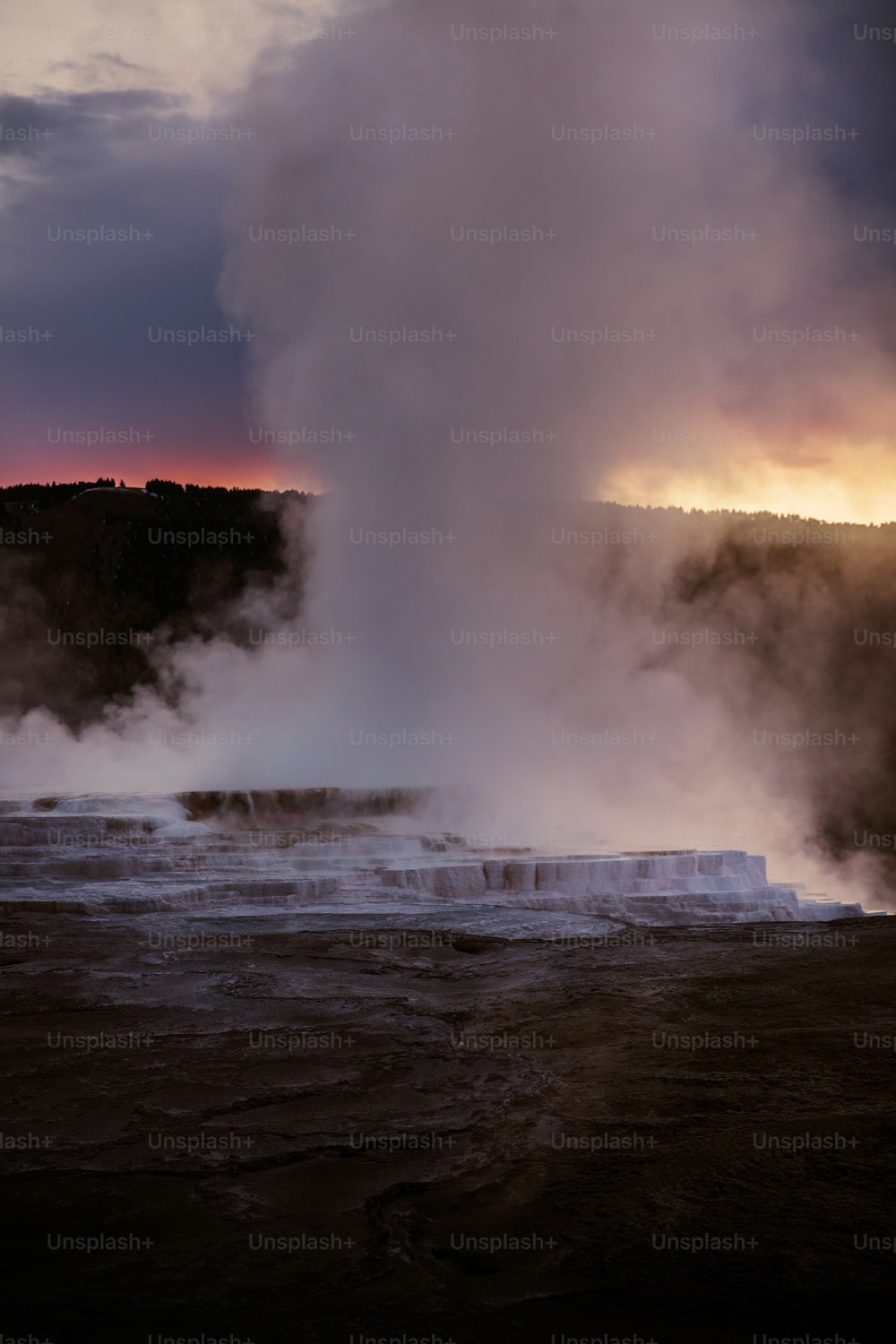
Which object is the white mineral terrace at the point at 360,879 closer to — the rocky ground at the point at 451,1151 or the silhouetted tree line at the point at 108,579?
the rocky ground at the point at 451,1151

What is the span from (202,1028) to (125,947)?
1792mm

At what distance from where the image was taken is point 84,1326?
2262 mm

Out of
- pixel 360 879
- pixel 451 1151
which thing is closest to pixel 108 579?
pixel 360 879

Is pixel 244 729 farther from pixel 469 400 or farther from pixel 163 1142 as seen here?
pixel 163 1142

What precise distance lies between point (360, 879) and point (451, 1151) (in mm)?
5130

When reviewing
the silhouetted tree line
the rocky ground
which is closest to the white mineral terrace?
the rocky ground

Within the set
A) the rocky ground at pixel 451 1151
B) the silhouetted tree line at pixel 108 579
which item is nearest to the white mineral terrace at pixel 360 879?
the rocky ground at pixel 451 1151

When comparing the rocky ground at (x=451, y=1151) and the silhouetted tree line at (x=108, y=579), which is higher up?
the silhouetted tree line at (x=108, y=579)

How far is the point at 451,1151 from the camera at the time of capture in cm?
323

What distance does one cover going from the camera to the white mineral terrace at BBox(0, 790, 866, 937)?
A: 24.5 feet

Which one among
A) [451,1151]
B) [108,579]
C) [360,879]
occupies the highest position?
[108,579]

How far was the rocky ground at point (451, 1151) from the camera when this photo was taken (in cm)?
237

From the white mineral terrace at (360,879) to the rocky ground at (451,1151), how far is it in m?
1.88

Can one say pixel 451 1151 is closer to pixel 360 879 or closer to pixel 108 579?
pixel 360 879
